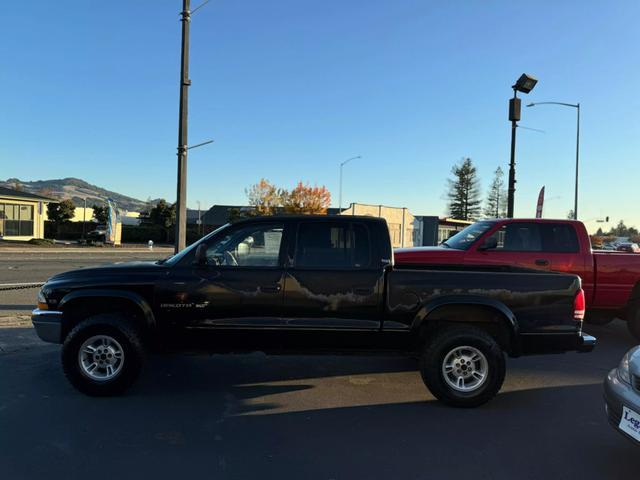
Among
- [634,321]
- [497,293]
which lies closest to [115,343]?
[497,293]

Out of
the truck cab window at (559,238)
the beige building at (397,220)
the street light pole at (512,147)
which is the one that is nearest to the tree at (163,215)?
the beige building at (397,220)

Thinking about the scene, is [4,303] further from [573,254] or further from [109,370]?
[573,254]

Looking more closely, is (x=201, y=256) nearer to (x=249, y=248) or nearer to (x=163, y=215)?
(x=249, y=248)

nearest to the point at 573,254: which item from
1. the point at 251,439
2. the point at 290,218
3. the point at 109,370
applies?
the point at 290,218

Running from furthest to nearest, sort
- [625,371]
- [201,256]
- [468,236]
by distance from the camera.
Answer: [468,236] → [201,256] → [625,371]

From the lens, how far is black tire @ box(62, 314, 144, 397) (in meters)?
5.15

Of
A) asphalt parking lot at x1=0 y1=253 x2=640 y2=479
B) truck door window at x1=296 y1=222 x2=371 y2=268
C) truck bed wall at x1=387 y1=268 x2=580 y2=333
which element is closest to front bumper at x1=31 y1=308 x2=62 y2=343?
asphalt parking lot at x1=0 y1=253 x2=640 y2=479

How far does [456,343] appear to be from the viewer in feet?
16.8

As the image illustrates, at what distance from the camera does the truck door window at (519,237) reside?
28.5ft

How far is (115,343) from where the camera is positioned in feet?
17.2

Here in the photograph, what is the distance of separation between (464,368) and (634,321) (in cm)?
503

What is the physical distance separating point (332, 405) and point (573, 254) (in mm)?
5511

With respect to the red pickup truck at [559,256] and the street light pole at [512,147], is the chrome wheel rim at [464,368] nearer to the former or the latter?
the red pickup truck at [559,256]

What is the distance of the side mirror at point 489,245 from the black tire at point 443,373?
3535 mm
